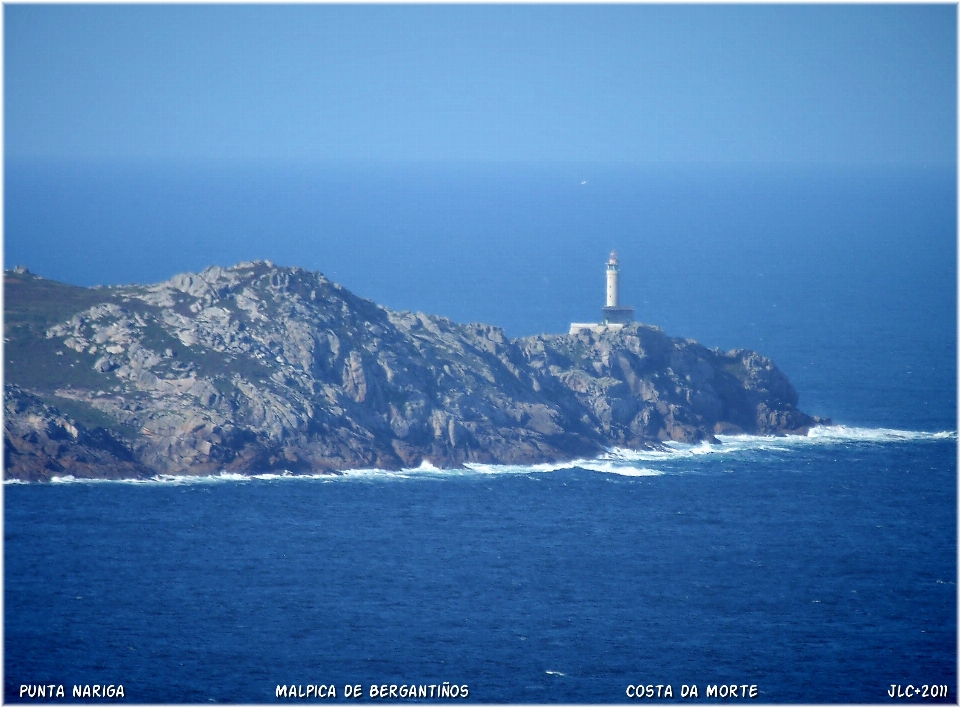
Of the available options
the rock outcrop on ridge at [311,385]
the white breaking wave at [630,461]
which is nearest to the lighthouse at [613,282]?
the rock outcrop on ridge at [311,385]

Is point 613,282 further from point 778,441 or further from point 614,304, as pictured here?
point 778,441

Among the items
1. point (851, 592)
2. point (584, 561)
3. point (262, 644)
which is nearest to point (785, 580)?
point (851, 592)

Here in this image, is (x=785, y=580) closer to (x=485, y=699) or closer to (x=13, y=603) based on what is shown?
(x=485, y=699)

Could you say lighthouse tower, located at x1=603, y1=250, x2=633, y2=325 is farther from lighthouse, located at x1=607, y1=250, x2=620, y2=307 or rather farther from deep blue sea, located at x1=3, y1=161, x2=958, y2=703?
deep blue sea, located at x1=3, y1=161, x2=958, y2=703

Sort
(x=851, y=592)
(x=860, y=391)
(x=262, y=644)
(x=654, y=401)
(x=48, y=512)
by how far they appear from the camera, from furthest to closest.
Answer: (x=860, y=391)
(x=654, y=401)
(x=48, y=512)
(x=851, y=592)
(x=262, y=644)

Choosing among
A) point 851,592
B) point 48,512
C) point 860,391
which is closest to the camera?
point 851,592

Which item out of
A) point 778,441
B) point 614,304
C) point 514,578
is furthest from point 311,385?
point 778,441

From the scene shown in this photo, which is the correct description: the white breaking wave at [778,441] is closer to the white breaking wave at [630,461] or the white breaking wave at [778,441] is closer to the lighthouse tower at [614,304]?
the white breaking wave at [630,461]
